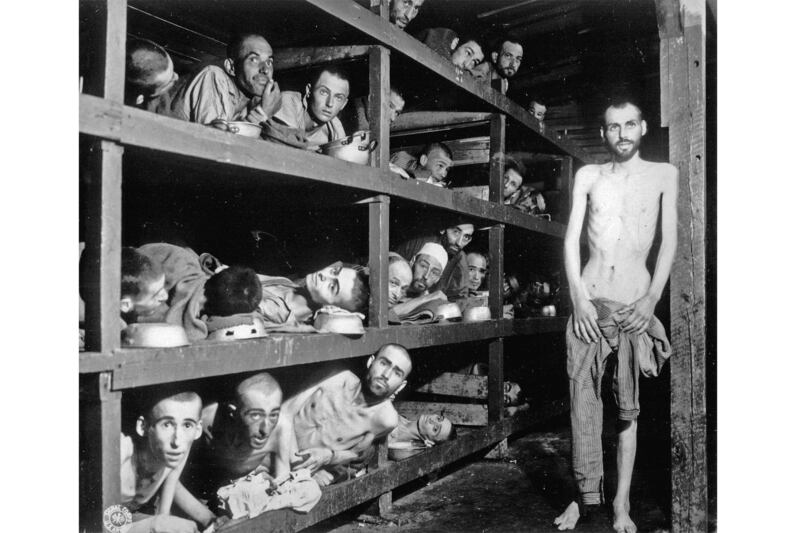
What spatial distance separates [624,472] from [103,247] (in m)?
3.01

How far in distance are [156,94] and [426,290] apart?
2.95m

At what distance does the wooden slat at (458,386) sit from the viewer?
5.70 m

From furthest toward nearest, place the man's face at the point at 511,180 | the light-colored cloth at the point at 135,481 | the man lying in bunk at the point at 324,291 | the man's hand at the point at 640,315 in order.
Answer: the man's face at the point at 511,180
the man lying in bunk at the point at 324,291
the man's hand at the point at 640,315
the light-colored cloth at the point at 135,481

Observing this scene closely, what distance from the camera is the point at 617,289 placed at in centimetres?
380

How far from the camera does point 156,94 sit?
358 cm

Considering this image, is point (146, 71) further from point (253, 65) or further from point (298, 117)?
point (298, 117)

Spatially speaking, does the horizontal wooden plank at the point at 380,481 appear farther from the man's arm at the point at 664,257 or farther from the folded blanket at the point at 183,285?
the man's arm at the point at 664,257

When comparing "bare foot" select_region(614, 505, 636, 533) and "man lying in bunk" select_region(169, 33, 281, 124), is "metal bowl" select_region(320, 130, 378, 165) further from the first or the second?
"bare foot" select_region(614, 505, 636, 533)

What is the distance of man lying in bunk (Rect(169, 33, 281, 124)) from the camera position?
12.3 ft

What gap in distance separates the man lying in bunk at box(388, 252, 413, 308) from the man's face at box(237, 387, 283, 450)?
6.24 feet

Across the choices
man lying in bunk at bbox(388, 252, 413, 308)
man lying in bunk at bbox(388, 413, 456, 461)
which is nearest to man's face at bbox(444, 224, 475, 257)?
man lying in bunk at bbox(388, 252, 413, 308)

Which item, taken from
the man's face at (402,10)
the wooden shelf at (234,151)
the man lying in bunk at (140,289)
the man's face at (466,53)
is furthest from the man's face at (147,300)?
the man's face at (466,53)

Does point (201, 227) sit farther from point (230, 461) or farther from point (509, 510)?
point (509, 510)

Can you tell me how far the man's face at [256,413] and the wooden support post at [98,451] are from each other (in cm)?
87
